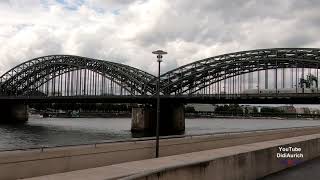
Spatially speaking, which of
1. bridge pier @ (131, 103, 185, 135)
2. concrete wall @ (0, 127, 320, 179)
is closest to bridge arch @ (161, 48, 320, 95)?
bridge pier @ (131, 103, 185, 135)

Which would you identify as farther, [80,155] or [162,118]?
[162,118]

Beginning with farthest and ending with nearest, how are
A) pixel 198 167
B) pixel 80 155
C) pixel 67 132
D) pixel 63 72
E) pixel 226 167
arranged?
pixel 63 72, pixel 67 132, pixel 80 155, pixel 226 167, pixel 198 167

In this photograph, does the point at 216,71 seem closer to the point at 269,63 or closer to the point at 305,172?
the point at 269,63

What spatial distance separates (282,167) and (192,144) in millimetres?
5635

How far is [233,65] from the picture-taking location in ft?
390

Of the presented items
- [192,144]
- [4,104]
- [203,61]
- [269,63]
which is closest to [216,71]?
[203,61]

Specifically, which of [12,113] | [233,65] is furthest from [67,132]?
[12,113]

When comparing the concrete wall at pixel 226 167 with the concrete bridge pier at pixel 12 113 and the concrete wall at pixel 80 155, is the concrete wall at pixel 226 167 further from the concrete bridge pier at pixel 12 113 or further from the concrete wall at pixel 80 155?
the concrete bridge pier at pixel 12 113

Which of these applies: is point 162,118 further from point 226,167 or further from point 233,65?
point 226,167

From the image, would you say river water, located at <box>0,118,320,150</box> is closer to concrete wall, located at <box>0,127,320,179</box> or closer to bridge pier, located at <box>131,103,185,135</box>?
bridge pier, located at <box>131,103,185,135</box>

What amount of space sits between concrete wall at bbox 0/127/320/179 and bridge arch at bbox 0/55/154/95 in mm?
108812

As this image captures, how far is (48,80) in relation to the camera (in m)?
159

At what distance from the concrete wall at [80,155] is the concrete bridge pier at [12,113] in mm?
136340

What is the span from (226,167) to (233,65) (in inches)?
4239
